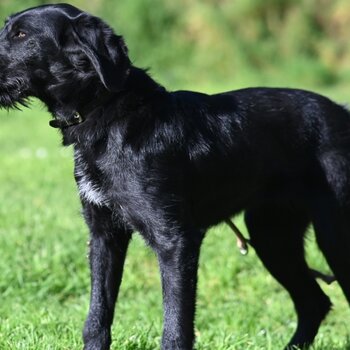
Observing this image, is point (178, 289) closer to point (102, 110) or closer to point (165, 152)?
point (165, 152)

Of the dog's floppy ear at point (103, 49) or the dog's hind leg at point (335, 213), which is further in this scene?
the dog's hind leg at point (335, 213)

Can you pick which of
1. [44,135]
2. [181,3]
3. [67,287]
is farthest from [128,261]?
[181,3]

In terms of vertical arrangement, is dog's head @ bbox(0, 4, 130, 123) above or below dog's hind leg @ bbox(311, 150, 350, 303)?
above

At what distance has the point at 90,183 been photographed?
4.11 m

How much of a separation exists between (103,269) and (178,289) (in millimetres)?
514

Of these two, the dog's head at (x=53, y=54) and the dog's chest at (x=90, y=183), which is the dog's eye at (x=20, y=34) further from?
the dog's chest at (x=90, y=183)

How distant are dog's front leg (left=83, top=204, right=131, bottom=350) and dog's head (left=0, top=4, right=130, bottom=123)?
0.62 meters

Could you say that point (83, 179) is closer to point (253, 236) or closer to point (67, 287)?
point (253, 236)

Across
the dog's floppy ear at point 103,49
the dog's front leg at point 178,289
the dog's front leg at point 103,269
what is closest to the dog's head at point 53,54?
the dog's floppy ear at point 103,49

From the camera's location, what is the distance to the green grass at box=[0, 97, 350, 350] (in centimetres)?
465

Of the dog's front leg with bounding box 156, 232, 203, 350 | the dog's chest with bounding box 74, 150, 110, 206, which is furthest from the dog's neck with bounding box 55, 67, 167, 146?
the dog's front leg with bounding box 156, 232, 203, 350

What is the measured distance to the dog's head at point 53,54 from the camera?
4.05 metres

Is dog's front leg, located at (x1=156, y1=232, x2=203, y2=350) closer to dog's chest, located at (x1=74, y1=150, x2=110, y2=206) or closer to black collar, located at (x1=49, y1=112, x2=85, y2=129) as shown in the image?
dog's chest, located at (x1=74, y1=150, x2=110, y2=206)

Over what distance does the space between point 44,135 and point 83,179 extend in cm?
1149
